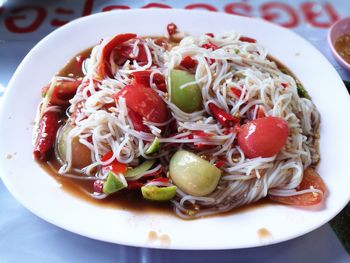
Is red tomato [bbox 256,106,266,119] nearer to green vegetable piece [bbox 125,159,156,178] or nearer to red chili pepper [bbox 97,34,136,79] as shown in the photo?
green vegetable piece [bbox 125,159,156,178]

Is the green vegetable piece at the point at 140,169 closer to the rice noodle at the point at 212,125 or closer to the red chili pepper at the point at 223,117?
the rice noodle at the point at 212,125

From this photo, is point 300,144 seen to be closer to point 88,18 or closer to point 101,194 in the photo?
point 101,194

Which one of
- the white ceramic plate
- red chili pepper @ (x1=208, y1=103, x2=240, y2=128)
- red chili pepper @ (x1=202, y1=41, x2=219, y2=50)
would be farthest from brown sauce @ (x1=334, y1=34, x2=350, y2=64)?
red chili pepper @ (x1=208, y1=103, x2=240, y2=128)

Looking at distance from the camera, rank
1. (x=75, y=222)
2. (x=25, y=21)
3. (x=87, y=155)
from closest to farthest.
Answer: (x=75, y=222)
(x=87, y=155)
(x=25, y=21)

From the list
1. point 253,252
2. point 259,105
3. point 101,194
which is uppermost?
point 259,105

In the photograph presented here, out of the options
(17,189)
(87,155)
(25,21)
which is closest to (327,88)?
(87,155)

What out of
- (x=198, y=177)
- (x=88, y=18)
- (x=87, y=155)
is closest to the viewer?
(x=198, y=177)

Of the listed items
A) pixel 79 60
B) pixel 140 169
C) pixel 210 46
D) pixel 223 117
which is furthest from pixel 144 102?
pixel 79 60
